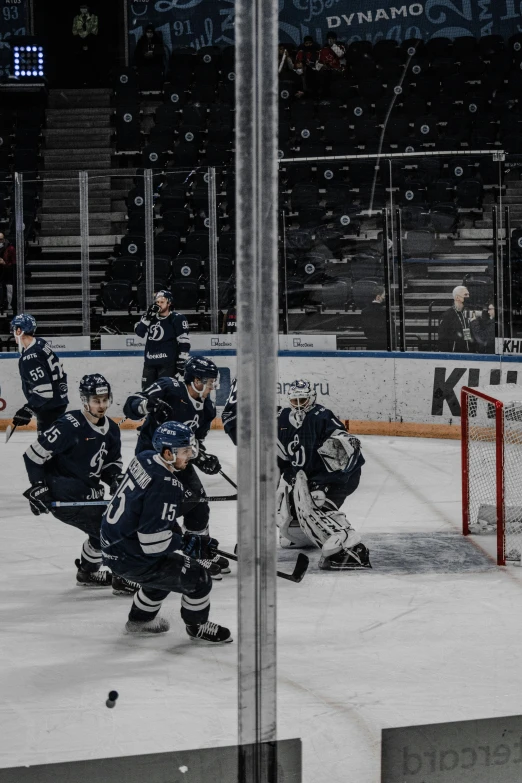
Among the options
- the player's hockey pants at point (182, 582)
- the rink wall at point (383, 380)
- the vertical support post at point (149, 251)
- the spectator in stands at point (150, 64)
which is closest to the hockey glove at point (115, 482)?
the player's hockey pants at point (182, 582)

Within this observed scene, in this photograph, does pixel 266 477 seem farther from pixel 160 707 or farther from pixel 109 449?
pixel 109 449

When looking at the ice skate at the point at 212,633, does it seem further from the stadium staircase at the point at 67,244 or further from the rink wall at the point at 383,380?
the stadium staircase at the point at 67,244

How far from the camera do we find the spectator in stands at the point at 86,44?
12.5 m

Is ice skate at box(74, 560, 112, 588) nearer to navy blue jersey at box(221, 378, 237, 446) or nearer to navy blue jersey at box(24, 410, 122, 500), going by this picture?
navy blue jersey at box(24, 410, 122, 500)

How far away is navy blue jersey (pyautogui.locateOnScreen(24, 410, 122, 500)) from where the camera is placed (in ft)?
16.1

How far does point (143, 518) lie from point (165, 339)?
4.79 meters

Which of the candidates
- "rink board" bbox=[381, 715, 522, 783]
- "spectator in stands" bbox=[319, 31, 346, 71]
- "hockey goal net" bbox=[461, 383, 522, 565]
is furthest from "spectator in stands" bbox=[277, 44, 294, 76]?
"rink board" bbox=[381, 715, 522, 783]

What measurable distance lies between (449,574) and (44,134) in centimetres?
846

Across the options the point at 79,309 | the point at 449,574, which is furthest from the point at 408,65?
the point at 449,574

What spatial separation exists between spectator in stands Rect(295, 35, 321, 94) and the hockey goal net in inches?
209

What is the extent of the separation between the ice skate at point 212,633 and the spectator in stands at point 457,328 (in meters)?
5.00

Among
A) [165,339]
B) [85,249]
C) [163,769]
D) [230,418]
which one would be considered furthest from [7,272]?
[163,769]

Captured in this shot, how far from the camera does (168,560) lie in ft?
13.3

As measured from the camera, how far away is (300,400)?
219 inches
